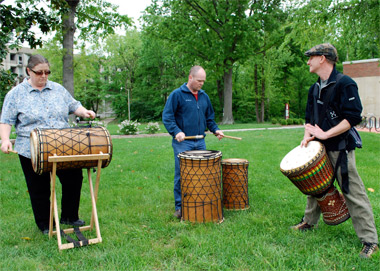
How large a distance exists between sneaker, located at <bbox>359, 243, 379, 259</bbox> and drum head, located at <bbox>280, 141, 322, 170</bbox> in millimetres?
1037

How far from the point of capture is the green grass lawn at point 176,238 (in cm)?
332

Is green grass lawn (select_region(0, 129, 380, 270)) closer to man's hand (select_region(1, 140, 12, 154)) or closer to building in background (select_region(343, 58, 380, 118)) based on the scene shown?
man's hand (select_region(1, 140, 12, 154))

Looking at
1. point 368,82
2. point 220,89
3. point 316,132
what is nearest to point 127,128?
point 316,132

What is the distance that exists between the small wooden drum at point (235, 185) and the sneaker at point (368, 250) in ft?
6.01

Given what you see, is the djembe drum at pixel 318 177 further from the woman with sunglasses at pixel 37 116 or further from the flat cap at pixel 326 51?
the woman with sunglasses at pixel 37 116

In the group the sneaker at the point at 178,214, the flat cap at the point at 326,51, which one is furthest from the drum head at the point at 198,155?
the flat cap at the point at 326,51

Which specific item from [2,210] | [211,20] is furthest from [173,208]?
[211,20]

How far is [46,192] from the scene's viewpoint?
13.7 ft

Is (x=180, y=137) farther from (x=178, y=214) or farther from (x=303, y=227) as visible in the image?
(x=303, y=227)

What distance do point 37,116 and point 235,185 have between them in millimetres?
2832

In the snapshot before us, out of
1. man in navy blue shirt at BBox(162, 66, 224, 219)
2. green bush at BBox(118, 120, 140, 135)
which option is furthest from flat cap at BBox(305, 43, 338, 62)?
green bush at BBox(118, 120, 140, 135)

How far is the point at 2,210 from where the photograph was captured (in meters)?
5.02

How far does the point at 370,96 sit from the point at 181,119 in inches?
1025

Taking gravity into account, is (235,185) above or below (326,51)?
below
